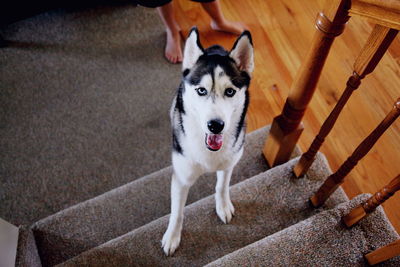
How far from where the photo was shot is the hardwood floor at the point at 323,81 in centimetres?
214

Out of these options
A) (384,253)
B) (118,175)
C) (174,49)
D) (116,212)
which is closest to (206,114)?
(384,253)

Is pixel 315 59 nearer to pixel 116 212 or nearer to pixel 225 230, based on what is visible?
pixel 225 230

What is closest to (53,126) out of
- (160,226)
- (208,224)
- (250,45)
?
(160,226)

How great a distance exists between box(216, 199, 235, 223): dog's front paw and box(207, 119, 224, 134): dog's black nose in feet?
1.71

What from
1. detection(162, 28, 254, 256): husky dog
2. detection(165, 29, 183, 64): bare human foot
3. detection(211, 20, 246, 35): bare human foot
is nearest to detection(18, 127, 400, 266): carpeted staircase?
detection(162, 28, 254, 256): husky dog

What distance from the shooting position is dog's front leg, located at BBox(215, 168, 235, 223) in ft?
5.41

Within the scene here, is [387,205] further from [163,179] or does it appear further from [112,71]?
[112,71]

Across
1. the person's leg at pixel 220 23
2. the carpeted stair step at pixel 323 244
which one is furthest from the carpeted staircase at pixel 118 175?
the person's leg at pixel 220 23

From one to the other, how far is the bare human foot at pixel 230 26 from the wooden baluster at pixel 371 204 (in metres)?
1.71

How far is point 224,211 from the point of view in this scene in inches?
65.1

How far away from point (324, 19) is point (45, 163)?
191 cm

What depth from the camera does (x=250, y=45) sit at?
4.33ft

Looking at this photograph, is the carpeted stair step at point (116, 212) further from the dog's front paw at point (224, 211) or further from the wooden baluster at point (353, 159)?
the wooden baluster at point (353, 159)

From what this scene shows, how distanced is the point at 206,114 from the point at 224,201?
57 centimetres
